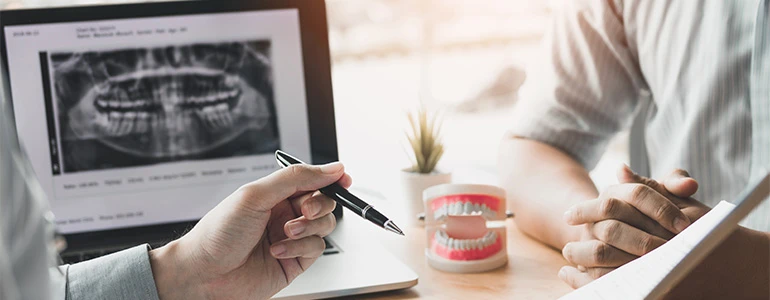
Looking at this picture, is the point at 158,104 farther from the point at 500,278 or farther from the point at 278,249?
the point at 500,278

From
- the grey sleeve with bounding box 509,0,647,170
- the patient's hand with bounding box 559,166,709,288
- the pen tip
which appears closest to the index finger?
the patient's hand with bounding box 559,166,709,288

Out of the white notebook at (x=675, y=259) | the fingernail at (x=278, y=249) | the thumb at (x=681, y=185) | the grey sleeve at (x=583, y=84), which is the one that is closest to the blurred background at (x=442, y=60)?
the grey sleeve at (x=583, y=84)

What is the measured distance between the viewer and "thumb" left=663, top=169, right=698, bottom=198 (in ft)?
3.19

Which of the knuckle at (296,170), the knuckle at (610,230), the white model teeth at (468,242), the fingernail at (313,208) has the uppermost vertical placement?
the knuckle at (296,170)

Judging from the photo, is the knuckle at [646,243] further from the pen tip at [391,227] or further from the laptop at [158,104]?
the laptop at [158,104]

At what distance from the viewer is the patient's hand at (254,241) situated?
2.77ft

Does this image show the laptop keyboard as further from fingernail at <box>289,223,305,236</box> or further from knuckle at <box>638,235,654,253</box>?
knuckle at <box>638,235,654,253</box>

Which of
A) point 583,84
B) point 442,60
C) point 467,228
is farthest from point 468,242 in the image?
point 442,60

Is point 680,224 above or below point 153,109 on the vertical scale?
below

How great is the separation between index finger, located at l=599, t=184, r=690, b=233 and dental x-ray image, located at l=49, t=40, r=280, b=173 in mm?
581

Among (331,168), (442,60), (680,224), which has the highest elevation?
(331,168)

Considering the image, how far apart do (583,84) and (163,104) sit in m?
0.74

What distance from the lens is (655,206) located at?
922 mm

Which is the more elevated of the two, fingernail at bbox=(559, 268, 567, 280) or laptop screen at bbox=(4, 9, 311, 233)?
laptop screen at bbox=(4, 9, 311, 233)
